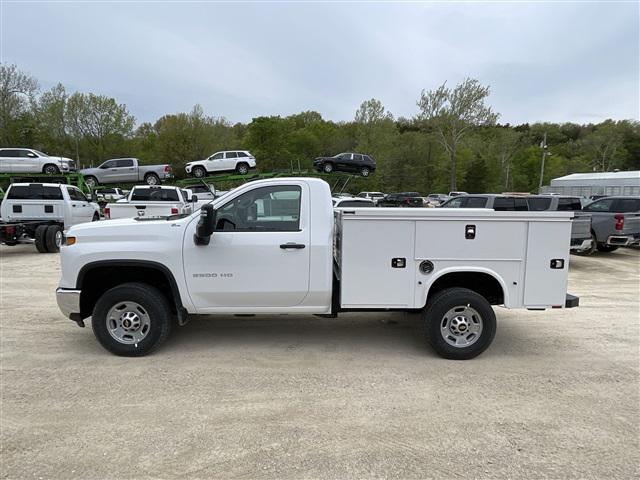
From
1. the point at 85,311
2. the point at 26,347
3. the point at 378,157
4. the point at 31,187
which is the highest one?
the point at 378,157

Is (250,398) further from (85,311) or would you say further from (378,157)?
(378,157)

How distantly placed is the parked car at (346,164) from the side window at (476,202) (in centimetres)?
873

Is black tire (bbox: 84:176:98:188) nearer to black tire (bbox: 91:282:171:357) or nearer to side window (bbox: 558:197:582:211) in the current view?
black tire (bbox: 91:282:171:357)

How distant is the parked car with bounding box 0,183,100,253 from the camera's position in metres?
13.4

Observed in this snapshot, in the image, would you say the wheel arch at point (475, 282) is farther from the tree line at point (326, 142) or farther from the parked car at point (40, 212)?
the tree line at point (326, 142)

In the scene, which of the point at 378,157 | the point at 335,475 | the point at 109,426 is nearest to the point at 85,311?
the point at 109,426

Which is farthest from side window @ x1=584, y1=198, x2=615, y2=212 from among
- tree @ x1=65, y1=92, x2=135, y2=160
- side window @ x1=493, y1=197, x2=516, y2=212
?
tree @ x1=65, y1=92, x2=135, y2=160

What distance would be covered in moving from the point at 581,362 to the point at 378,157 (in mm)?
55751

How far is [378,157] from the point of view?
58.8 meters

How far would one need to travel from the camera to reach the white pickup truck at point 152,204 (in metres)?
13.6

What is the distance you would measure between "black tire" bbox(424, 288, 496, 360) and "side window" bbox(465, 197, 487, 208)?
8.80m

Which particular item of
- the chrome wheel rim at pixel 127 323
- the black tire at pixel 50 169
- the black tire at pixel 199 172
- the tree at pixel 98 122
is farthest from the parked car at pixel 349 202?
the tree at pixel 98 122

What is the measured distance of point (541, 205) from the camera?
13.4m

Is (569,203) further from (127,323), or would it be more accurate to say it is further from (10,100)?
(10,100)
